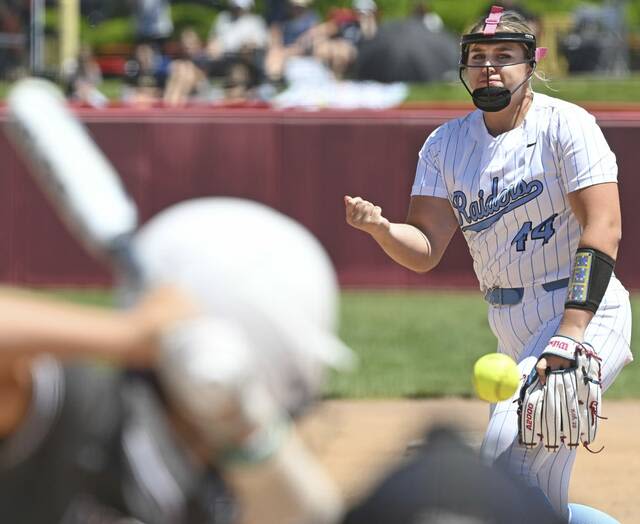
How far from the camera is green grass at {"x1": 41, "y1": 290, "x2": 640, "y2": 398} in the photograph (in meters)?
9.02

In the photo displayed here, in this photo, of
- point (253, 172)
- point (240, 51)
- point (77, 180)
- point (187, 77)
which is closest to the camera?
point (77, 180)

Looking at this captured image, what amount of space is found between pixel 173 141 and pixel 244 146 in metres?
0.69

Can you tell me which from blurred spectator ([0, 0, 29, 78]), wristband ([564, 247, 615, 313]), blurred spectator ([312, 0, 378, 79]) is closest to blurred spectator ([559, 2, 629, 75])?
blurred spectator ([312, 0, 378, 79])

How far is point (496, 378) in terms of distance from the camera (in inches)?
169

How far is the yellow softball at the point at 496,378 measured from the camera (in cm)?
430

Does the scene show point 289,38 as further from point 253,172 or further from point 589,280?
point 589,280

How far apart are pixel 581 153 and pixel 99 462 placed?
10.0 ft

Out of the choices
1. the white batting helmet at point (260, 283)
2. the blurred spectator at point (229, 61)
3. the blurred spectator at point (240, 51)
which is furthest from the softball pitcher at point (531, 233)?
the blurred spectator at point (240, 51)

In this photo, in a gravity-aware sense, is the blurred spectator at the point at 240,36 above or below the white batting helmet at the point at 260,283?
below

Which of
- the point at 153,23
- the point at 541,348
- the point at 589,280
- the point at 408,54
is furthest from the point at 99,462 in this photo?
the point at 153,23

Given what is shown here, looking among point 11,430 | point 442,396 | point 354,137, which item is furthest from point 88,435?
point 354,137

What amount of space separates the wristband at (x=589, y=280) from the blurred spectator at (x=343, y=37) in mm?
12363

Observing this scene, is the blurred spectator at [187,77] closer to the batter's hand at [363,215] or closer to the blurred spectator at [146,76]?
the blurred spectator at [146,76]

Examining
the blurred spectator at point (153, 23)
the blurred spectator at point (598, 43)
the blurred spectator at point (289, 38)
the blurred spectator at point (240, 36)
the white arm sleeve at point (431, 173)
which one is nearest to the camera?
the white arm sleeve at point (431, 173)
